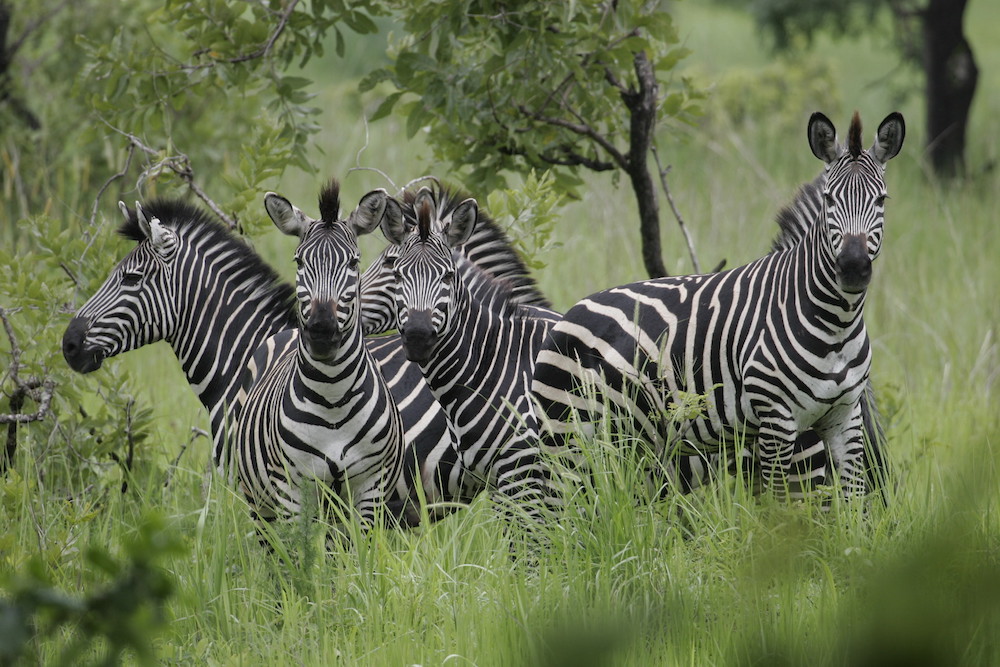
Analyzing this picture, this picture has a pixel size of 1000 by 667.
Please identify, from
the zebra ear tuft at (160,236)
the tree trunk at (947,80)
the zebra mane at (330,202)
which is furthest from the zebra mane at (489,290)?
the tree trunk at (947,80)

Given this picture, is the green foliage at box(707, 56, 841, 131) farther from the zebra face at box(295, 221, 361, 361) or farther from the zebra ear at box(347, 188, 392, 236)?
the zebra face at box(295, 221, 361, 361)

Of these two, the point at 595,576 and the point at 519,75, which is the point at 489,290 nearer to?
the point at 519,75

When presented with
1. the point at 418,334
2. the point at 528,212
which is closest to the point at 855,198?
the point at 418,334

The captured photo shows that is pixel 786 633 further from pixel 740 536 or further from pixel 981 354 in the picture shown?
pixel 981 354

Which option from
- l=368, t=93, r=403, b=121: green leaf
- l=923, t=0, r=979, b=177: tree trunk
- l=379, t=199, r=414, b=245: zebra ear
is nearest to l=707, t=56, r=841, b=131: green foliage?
l=923, t=0, r=979, b=177: tree trunk

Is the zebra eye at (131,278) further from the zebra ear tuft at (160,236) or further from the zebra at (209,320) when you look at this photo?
the zebra ear tuft at (160,236)

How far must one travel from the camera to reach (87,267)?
5.38m

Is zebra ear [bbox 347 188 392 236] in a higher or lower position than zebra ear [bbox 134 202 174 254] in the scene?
lower

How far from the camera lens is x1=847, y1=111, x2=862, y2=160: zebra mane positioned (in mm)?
3654

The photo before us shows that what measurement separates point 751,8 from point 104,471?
440 inches

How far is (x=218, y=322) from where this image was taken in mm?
5137

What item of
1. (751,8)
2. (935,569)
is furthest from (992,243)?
(935,569)

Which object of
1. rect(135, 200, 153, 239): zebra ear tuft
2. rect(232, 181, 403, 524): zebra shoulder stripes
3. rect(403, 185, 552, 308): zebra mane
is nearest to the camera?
rect(232, 181, 403, 524): zebra shoulder stripes

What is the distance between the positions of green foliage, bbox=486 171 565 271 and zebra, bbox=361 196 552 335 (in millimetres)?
147
